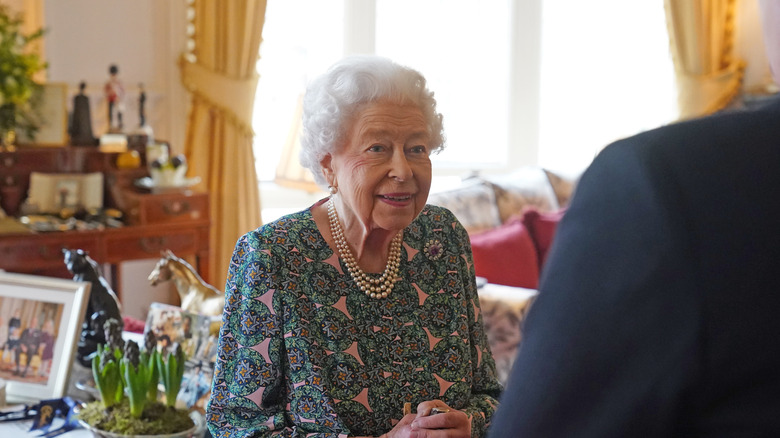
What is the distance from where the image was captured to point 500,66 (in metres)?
5.72

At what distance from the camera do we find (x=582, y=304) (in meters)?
0.54

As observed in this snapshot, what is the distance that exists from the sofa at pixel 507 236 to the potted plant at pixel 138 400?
51.0 inches

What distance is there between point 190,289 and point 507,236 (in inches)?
63.4

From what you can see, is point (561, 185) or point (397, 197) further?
point (561, 185)

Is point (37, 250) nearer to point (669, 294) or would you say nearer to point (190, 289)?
point (190, 289)

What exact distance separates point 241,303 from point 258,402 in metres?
0.18

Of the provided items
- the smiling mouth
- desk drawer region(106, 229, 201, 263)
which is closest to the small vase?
desk drawer region(106, 229, 201, 263)

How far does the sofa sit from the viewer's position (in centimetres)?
280

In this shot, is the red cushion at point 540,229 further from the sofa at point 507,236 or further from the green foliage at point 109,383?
the green foliage at point 109,383

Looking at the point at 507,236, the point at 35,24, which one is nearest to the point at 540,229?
the point at 507,236

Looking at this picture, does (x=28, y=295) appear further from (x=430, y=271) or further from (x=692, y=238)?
(x=692, y=238)

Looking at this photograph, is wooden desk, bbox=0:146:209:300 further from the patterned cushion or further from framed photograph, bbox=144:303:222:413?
framed photograph, bbox=144:303:222:413

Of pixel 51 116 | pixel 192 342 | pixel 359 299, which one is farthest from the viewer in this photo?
pixel 51 116

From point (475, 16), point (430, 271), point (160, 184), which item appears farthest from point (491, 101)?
point (430, 271)
